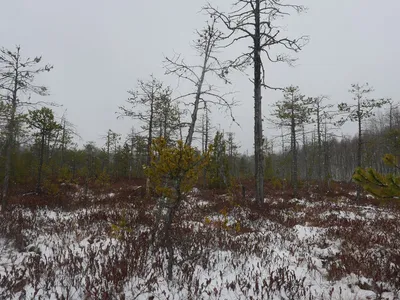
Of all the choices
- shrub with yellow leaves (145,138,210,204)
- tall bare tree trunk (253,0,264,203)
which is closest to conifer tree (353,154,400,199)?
shrub with yellow leaves (145,138,210,204)

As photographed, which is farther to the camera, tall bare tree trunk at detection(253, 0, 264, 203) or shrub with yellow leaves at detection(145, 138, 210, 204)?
tall bare tree trunk at detection(253, 0, 264, 203)

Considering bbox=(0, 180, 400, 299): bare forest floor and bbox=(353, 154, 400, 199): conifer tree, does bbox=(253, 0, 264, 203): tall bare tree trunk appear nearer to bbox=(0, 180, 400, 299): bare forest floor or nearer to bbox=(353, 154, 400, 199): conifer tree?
bbox=(0, 180, 400, 299): bare forest floor

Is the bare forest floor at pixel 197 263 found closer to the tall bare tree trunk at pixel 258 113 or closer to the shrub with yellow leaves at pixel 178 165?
the shrub with yellow leaves at pixel 178 165

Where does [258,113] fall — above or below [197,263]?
above

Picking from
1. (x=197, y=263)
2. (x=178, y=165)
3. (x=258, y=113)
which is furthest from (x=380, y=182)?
(x=258, y=113)

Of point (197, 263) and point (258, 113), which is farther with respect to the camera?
point (258, 113)

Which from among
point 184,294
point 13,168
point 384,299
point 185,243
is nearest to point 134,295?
point 184,294

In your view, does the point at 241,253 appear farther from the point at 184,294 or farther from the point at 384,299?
the point at 384,299

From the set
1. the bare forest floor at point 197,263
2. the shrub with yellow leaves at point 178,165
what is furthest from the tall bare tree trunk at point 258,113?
the shrub with yellow leaves at point 178,165

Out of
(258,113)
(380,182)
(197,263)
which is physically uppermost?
(258,113)

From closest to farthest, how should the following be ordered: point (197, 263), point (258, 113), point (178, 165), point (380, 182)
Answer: point (380, 182) → point (178, 165) → point (197, 263) → point (258, 113)

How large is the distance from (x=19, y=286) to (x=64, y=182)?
56.5 ft

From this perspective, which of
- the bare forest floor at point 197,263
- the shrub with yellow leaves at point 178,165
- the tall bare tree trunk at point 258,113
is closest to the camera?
the bare forest floor at point 197,263

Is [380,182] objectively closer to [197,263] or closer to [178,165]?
[178,165]
